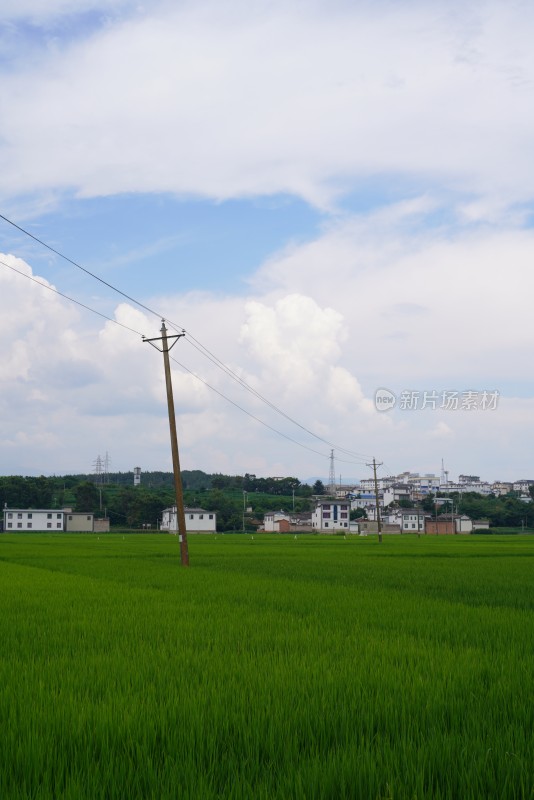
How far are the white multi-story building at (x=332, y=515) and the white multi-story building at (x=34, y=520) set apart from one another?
1660 inches

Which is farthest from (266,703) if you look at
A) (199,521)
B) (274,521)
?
(274,521)

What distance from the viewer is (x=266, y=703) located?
6.12m

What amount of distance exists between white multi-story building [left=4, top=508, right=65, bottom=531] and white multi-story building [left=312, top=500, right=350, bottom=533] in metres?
42.2

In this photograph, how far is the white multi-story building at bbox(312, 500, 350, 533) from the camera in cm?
12862

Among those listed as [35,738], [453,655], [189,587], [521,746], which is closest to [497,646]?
[453,655]

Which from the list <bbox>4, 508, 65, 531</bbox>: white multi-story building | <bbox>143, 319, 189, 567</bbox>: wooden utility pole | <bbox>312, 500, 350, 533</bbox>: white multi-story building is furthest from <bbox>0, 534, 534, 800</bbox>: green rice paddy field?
<bbox>312, 500, 350, 533</bbox>: white multi-story building

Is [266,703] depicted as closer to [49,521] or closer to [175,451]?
[175,451]

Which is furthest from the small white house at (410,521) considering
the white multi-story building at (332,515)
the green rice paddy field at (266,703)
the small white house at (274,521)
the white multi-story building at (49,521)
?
the green rice paddy field at (266,703)

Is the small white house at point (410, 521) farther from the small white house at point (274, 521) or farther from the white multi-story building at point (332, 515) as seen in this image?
the small white house at point (274, 521)

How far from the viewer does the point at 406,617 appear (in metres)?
12.4

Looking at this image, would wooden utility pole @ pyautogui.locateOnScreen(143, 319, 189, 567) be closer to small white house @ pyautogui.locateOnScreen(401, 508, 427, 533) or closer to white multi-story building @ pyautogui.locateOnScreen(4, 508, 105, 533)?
white multi-story building @ pyautogui.locateOnScreen(4, 508, 105, 533)

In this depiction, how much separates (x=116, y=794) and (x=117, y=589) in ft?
46.2

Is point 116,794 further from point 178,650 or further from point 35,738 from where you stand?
point 178,650

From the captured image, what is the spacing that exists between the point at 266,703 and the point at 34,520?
367 feet
